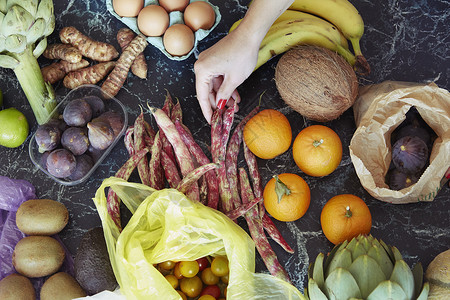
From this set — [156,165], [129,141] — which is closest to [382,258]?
[156,165]

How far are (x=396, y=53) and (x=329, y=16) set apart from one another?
Result: 0.76ft

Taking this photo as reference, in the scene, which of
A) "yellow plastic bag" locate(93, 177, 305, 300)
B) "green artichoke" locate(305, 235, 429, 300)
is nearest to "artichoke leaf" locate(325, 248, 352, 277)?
"green artichoke" locate(305, 235, 429, 300)

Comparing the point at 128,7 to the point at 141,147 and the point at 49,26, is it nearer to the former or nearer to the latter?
the point at 49,26

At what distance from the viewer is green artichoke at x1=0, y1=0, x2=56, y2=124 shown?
1173 mm

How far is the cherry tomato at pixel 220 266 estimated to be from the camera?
3.60 ft

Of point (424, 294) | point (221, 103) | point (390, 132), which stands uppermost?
point (221, 103)

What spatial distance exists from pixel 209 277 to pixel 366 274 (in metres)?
0.41

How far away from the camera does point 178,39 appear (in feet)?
4.08

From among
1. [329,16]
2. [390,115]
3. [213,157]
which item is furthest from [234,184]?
[329,16]

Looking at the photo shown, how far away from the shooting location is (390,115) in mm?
1146

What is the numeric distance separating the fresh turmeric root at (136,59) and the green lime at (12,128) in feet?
1.17

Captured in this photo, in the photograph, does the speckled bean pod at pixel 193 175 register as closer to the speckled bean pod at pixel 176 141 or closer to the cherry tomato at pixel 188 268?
the speckled bean pod at pixel 176 141

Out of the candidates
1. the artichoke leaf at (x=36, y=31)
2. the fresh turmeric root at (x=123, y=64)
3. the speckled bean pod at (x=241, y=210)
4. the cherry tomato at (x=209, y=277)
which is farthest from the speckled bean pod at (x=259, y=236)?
the artichoke leaf at (x=36, y=31)

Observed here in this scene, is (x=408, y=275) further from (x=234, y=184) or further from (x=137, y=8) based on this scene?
(x=137, y=8)
